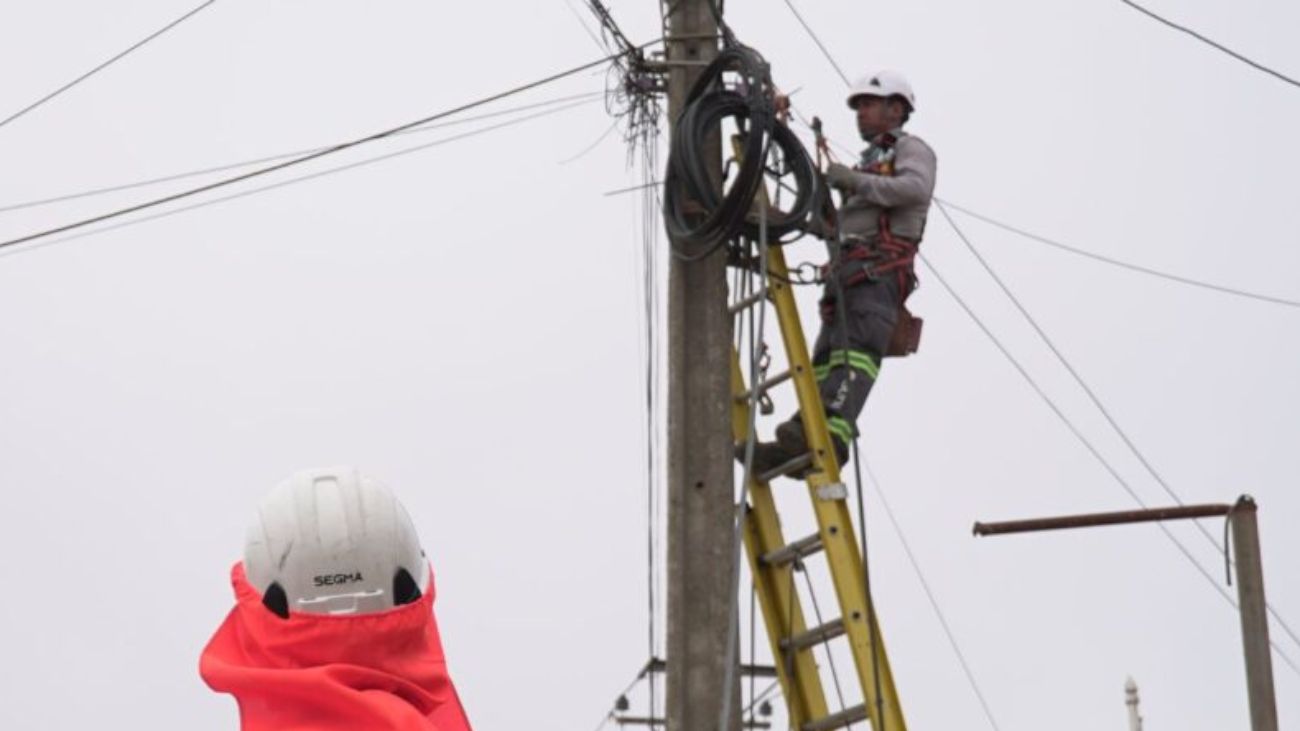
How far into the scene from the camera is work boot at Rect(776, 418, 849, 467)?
46.9 feet

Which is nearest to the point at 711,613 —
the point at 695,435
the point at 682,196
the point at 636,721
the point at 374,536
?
the point at 695,435

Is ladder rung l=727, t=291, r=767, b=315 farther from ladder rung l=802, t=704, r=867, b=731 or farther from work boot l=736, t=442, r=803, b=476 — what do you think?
ladder rung l=802, t=704, r=867, b=731

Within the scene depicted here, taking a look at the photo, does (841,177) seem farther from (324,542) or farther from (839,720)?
(324,542)

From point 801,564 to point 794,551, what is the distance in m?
0.08


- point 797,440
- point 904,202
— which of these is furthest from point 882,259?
point 797,440

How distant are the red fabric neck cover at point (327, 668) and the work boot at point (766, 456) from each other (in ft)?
21.9

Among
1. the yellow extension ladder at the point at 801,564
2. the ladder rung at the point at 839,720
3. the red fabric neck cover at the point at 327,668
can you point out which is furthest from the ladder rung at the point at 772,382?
the red fabric neck cover at the point at 327,668

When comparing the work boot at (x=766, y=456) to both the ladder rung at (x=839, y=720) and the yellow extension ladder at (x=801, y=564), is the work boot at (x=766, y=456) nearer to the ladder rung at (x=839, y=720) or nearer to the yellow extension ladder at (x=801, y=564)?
the yellow extension ladder at (x=801, y=564)

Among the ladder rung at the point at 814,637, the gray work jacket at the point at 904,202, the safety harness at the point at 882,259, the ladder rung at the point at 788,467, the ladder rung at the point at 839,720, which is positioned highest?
the gray work jacket at the point at 904,202

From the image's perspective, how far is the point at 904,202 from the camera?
1462cm

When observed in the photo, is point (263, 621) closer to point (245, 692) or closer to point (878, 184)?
point (245, 692)

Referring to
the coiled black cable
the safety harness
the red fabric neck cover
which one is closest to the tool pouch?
the safety harness

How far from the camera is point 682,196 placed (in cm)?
1402

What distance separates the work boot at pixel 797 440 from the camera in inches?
563
